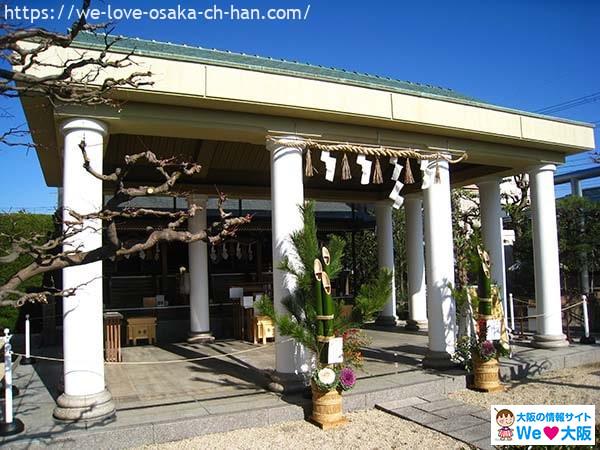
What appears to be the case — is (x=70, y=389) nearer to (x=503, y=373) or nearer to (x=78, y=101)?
(x=78, y=101)

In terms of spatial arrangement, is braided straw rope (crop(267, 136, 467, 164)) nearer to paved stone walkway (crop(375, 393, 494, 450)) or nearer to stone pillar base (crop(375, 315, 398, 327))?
paved stone walkway (crop(375, 393, 494, 450))

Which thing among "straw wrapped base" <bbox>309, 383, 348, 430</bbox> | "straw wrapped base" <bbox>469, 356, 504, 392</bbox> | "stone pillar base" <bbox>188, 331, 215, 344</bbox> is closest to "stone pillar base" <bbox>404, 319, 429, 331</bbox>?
"stone pillar base" <bbox>188, 331, 215, 344</bbox>

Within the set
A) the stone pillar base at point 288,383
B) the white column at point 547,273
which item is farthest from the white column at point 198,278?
the white column at point 547,273

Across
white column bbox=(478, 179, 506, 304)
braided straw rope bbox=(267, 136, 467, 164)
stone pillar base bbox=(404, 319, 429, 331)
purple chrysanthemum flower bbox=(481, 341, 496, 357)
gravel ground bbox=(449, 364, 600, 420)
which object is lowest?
gravel ground bbox=(449, 364, 600, 420)

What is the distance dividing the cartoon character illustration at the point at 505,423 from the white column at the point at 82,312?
4.23 m

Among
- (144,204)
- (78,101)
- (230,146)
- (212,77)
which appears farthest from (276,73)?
(144,204)

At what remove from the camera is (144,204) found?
15.0 meters

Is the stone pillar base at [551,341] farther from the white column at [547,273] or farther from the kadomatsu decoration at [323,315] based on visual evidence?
the kadomatsu decoration at [323,315]

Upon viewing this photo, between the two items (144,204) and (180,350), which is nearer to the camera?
(180,350)

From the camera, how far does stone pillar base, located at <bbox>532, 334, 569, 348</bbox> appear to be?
9.63m

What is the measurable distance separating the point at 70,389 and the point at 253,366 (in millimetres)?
3818

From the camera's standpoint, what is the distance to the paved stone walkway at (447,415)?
18.1 ft

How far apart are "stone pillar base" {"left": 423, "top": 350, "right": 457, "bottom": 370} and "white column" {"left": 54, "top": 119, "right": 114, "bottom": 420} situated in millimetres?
4967

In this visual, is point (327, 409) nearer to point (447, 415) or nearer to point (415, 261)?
point (447, 415)
